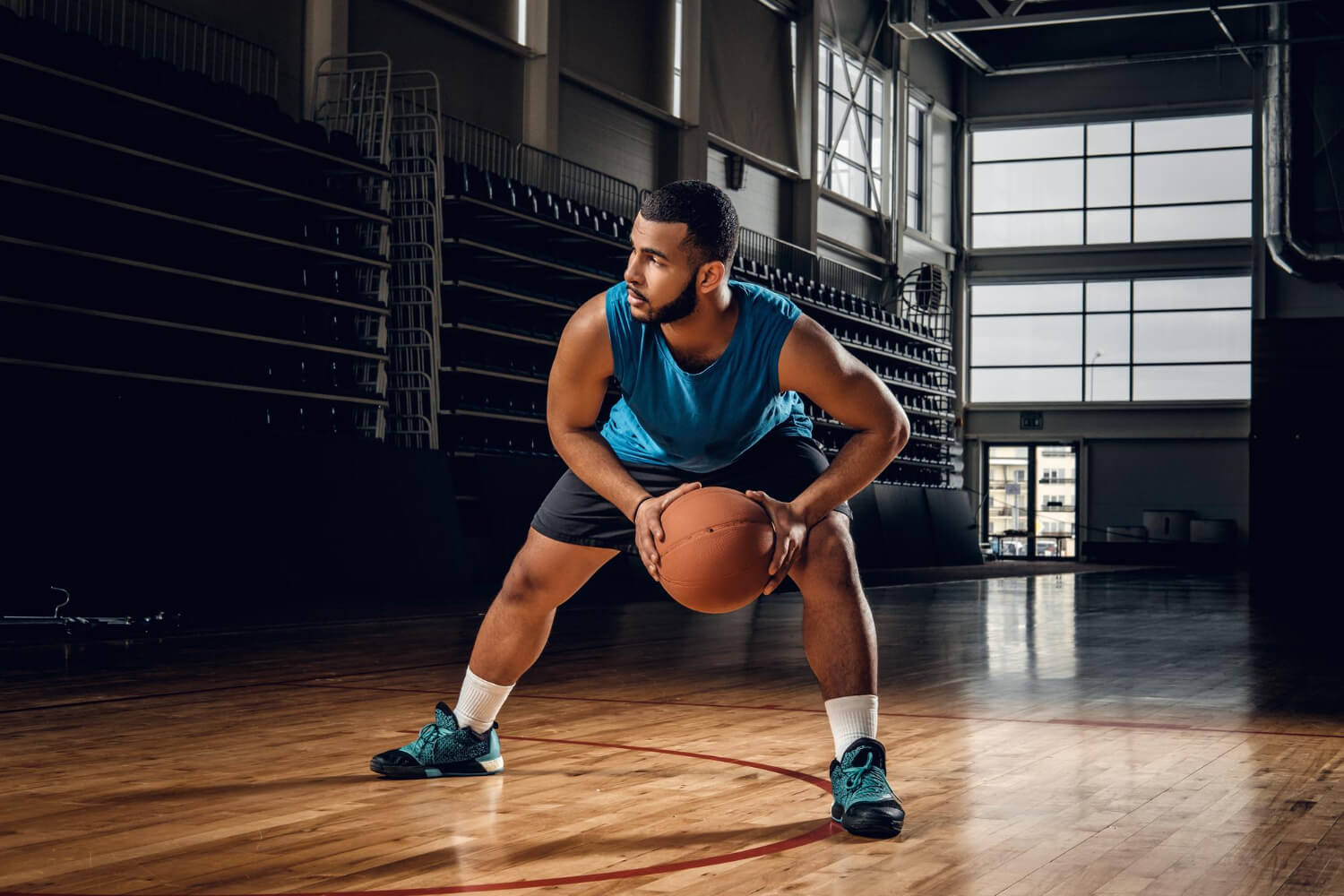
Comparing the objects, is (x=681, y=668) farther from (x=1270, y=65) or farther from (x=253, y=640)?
(x=1270, y=65)

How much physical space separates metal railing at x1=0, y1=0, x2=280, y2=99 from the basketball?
753cm

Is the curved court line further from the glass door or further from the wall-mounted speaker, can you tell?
the glass door

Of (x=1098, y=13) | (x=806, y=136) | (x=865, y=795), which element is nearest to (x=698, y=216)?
(x=865, y=795)

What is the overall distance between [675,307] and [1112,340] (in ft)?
75.3

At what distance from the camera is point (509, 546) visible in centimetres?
1074

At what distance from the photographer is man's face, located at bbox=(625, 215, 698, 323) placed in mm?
2672

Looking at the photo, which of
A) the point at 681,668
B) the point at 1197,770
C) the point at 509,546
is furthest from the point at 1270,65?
the point at 1197,770

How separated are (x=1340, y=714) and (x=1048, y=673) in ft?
4.31

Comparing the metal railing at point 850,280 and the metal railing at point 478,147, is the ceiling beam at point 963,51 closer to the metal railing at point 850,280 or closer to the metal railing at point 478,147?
the metal railing at point 850,280

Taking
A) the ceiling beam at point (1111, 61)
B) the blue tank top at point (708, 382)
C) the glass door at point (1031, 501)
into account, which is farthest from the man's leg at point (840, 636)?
the glass door at point (1031, 501)

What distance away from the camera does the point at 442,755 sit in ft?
10.1

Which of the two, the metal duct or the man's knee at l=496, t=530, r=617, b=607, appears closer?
the man's knee at l=496, t=530, r=617, b=607

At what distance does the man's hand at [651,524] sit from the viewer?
2646mm

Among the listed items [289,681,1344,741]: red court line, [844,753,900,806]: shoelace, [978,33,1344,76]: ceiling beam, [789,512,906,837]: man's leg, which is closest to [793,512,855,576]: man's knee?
[789,512,906,837]: man's leg
